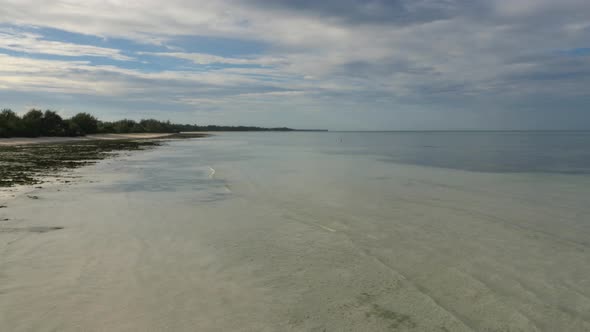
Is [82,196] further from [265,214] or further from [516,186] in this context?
[516,186]

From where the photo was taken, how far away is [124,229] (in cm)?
997

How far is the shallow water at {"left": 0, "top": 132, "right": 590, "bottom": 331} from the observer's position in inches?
213

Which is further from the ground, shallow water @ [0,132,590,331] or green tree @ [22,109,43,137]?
green tree @ [22,109,43,137]

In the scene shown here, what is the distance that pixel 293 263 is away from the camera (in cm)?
769

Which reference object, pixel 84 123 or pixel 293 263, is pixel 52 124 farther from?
pixel 293 263

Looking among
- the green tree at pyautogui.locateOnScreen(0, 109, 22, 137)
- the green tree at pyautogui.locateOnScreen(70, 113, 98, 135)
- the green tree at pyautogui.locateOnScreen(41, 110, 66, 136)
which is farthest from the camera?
the green tree at pyautogui.locateOnScreen(70, 113, 98, 135)

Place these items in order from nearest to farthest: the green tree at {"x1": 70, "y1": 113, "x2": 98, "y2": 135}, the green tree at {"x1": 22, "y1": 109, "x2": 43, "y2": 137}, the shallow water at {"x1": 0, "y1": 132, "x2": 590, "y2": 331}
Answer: the shallow water at {"x1": 0, "y1": 132, "x2": 590, "y2": 331} < the green tree at {"x1": 22, "y1": 109, "x2": 43, "y2": 137} < the green tree at {"x1": 70, "y1": 113, "x2": 98, "y2": 135}

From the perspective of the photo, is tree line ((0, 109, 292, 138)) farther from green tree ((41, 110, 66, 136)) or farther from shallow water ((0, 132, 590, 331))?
shallow water ((0, 132, 590, 331))

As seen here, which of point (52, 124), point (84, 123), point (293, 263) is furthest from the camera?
point (84, 123)

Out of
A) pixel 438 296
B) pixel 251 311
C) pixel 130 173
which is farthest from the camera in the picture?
pixel 130 173

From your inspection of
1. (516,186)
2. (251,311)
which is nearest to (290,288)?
(251,311)

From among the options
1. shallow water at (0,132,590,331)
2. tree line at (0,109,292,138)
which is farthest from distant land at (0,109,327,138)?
shallow water at (0,132,590,331)

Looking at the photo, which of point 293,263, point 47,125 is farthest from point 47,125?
point 293,263

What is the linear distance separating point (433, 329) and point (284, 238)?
4914 millimetres
